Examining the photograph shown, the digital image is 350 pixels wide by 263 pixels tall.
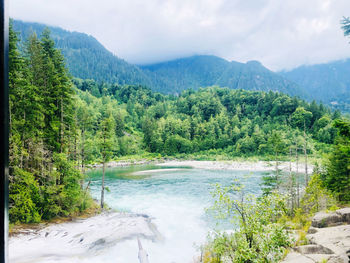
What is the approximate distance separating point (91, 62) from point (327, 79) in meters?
158

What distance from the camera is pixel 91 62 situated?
149 metres

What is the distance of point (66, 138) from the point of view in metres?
11.3

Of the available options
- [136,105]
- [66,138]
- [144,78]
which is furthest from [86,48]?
[66,138]

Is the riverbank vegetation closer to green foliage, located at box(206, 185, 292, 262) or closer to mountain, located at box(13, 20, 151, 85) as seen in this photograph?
green foliage, located at box(206, 185, 292, 262)

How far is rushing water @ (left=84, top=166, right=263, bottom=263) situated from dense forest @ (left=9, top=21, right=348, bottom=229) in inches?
126

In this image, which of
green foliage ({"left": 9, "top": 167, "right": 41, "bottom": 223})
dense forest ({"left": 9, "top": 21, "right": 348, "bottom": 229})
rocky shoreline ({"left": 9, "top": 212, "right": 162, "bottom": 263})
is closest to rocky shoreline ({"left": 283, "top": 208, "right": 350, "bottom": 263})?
dense forest ({"left": 9, "top": 21, "right": 348, "bottom": 229})

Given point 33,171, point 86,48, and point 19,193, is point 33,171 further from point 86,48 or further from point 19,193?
point 86,48

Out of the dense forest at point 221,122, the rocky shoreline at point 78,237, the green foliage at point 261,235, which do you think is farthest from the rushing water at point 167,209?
the dense forest at point 221,122

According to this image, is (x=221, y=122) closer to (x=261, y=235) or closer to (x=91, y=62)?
(x=261, y=235)

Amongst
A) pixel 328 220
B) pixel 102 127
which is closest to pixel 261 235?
pixel 328 220

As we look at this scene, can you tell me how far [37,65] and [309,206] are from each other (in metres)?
13.5

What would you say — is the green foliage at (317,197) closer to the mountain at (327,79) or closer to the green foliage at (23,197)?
the mountain at (327,79)

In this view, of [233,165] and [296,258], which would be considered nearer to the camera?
[296,258]

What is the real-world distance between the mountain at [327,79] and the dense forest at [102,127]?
2349mm
